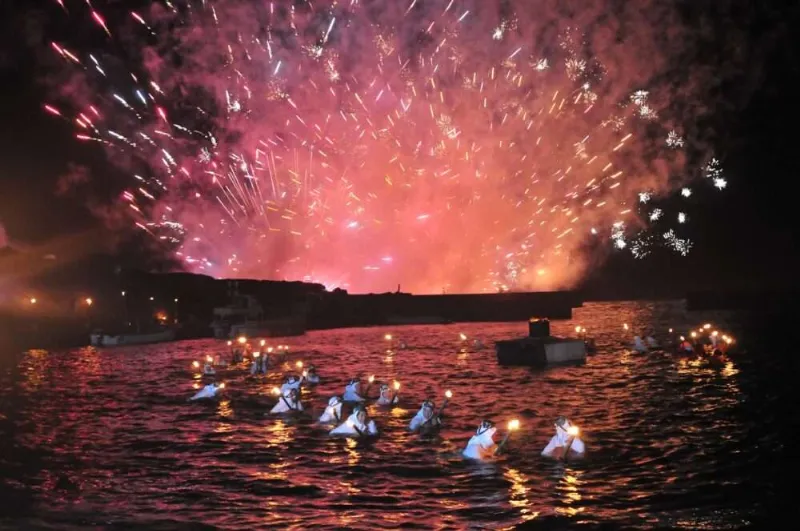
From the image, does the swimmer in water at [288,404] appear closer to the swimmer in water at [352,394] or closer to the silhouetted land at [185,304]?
Answer: the swimmer in water at [352,394]

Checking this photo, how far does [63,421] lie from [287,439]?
9.82 m

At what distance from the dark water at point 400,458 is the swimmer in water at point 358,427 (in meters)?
0.54

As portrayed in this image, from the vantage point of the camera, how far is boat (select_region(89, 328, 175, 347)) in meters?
63.7

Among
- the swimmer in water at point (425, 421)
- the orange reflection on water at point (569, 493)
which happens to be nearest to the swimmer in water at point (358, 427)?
the swimmer in water at point (425, 421)

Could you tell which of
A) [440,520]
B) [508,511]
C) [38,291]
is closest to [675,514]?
[508,511]

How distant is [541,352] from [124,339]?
126ft

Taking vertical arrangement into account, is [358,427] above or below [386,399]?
below

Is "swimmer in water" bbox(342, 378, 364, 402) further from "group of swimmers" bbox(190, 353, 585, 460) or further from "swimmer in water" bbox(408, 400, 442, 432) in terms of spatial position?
"swimmer in water" bbox(408, 400, 442, 432)

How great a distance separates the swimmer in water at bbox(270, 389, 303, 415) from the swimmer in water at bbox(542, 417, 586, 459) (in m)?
11.2

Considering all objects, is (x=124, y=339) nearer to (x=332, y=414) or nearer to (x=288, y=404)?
(x=288, y=404)

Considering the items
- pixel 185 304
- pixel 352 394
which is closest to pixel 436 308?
pixel 185 304

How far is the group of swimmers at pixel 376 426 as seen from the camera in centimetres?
1961

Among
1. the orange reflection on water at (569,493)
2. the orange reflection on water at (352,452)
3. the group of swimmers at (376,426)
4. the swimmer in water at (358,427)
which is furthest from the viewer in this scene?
the swimmer in water at (358,427)

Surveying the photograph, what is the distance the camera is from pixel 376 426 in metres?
23.6
